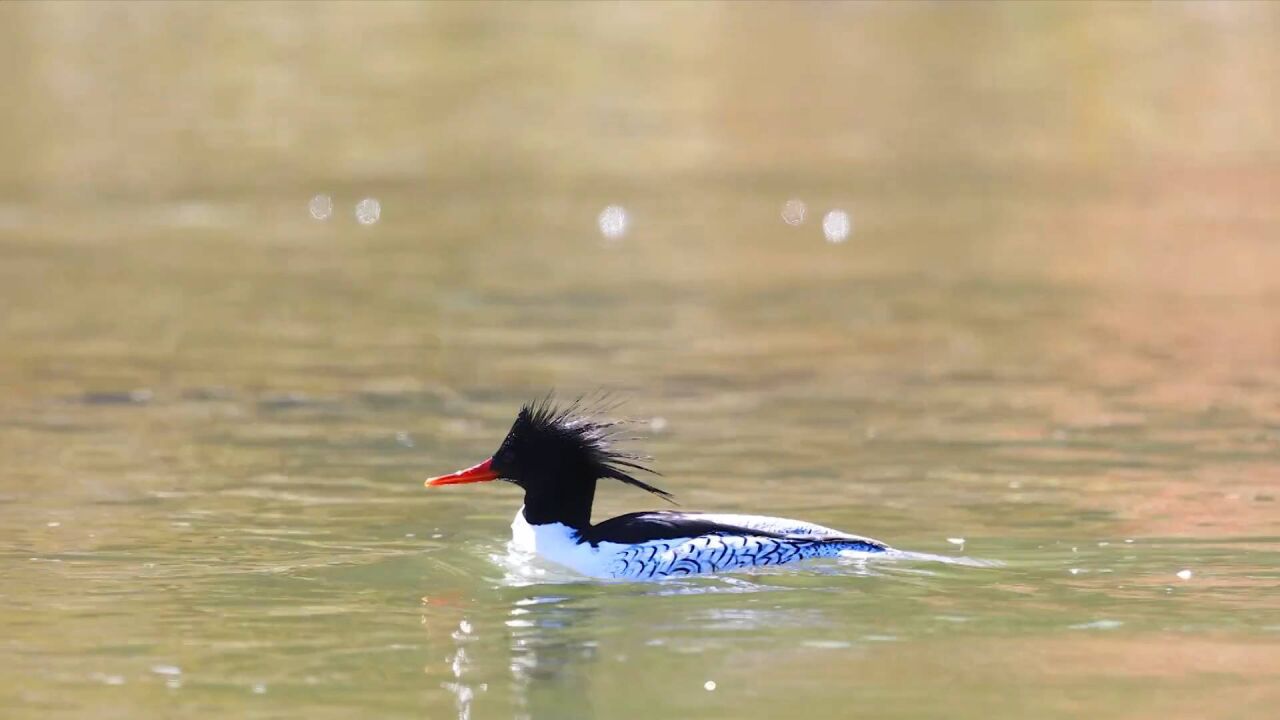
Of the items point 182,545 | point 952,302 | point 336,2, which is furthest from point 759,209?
point 336,2

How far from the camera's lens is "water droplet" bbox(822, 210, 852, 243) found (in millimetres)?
29323

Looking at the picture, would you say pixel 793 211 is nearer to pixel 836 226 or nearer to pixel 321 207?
pixel 836 226

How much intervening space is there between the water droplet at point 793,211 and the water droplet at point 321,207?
20.7 ft

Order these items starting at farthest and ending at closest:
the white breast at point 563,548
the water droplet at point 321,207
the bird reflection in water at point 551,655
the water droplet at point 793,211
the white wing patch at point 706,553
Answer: the water droplet at point 321,207 → the water droplet at point 793,211 → the white breast at point 563,548 → the white wing patch at point 706,553 → the bird reflection in water at point 551,655

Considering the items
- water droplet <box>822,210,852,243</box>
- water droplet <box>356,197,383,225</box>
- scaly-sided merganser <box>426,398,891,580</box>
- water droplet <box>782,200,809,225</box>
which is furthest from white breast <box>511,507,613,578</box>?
water droplet <box>356,197,383,225</box>

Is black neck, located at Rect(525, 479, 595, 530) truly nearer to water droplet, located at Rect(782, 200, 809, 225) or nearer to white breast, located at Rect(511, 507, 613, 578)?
white breast, located at Rect(511, 507, 613, 578)

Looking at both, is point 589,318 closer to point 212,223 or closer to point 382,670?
point 212,223

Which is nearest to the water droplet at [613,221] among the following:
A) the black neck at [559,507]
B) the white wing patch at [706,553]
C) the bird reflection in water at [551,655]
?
the black neck at [559,507]

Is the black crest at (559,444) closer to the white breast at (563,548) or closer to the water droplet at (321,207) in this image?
the white breast at (563,548)

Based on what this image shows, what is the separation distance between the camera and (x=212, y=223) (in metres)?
29.8

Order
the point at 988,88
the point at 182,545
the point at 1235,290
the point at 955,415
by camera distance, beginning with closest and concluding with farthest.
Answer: the point at 182,545, the point at 955,415, the point at 1235,290, the point at 988,88

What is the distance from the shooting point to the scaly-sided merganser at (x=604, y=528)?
13.6m

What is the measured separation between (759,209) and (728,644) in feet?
64.9

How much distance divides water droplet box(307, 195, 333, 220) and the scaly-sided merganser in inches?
662
